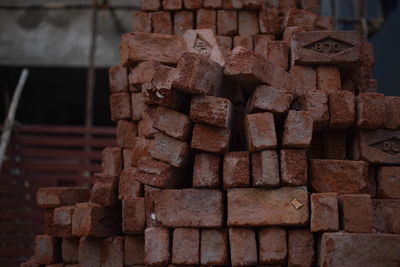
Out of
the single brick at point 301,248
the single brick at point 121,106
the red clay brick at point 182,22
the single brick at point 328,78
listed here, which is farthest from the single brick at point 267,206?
the red clay brick at point 182,22

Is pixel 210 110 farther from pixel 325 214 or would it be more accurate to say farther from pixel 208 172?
pixel 325 214

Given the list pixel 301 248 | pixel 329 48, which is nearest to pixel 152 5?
pixel 329 48

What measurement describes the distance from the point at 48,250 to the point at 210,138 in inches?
92.0

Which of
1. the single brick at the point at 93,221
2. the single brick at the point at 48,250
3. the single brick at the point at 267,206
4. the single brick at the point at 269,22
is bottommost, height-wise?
the single brick at the point at 48,250

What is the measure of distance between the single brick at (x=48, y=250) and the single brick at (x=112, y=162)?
915 mm

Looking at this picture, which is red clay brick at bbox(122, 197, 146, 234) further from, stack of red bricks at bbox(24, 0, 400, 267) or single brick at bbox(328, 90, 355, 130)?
single brick at bbox(328, 90, 355, 130)

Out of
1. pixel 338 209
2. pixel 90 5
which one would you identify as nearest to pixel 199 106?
pixel 338 209

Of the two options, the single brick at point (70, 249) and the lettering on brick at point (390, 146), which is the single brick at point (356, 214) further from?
the single brick at point (70, 249)

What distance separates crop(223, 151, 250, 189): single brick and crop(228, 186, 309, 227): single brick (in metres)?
0.06

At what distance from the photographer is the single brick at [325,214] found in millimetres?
4238

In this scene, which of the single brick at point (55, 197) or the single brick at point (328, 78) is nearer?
the single brick at point (328, 78)

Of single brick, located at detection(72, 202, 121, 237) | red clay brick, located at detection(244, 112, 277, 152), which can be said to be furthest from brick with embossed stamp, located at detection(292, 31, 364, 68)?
single brick, located at detection(72, 202, 121, 237)

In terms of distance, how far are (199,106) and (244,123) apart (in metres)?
0.52

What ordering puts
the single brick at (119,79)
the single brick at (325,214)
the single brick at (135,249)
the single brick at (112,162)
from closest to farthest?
the single brick at (325,214) → the single brick at (135,249) → the single brick at (112,162) → the single brick at (119,79)
